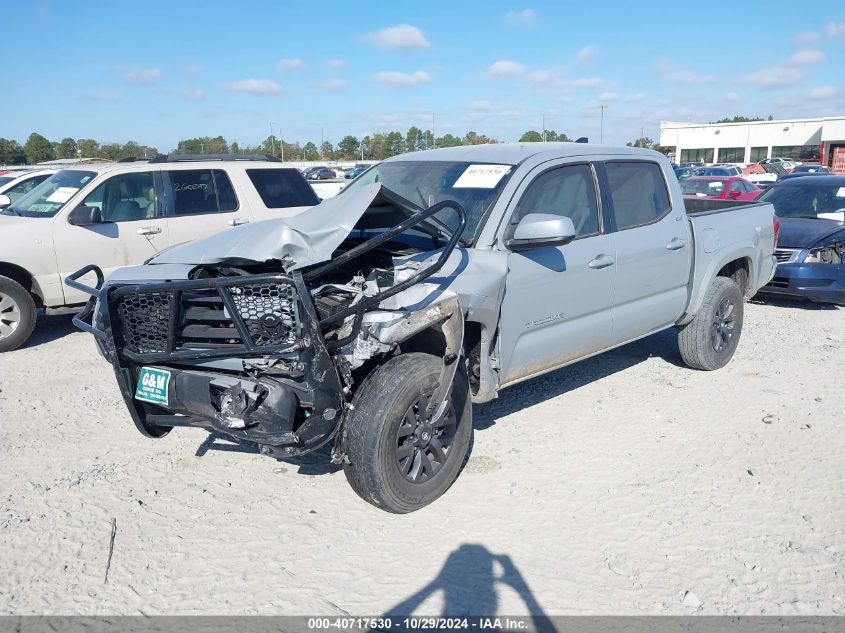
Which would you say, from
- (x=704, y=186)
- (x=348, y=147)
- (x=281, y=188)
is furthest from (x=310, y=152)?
(x=281, y=188)

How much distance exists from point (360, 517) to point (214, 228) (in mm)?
4971

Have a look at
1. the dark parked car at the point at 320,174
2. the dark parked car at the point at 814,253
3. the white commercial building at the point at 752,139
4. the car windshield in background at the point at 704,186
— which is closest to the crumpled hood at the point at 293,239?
the dark parked car at the point at 814,253

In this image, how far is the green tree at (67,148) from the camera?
3862 cm

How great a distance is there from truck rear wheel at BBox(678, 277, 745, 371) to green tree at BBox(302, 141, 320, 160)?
1942 inches

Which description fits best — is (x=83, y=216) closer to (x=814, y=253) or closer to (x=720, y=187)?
(x=814, y=253)

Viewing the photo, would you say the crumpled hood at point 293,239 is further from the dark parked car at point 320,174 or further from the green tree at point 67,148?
the green tree at point 67,148

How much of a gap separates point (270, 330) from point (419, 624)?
5.04ft

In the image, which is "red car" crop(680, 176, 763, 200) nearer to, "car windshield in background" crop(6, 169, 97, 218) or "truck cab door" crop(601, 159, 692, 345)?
"truck cab door" crop(601, 159, 692, 345)

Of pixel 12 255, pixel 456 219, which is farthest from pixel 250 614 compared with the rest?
pixel 12 255

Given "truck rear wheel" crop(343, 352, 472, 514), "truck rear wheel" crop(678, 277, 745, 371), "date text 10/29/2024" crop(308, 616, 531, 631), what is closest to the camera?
"date text 10/29/2024" crop(308, 616, 531, 631)

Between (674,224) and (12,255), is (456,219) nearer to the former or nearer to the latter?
(674,224)

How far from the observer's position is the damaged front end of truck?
341 cm

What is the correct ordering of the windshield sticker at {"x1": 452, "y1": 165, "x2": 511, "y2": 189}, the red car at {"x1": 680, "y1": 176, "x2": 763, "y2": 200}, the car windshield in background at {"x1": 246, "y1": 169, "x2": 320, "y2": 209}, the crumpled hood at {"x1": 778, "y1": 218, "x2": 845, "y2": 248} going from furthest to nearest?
the red car at {"x1": 680, "y1": 176, "x2": 763, "y2": 200} < the crumpled hood at {"x1": 778, "y1": 218, "x2": 845, "y2": 248} < the car windshield in background at {"x1": 246, "y1": 169, "x2": 320, "y2": 209} < the windshield sticker at {"x1": 452, "y1": 165, "x2": 511, "y2": 189}

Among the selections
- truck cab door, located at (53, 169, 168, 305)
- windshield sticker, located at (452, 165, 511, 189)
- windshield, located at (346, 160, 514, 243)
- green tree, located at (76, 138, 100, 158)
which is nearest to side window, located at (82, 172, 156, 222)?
truck cab door, located at (53, 169, 168, 305)
